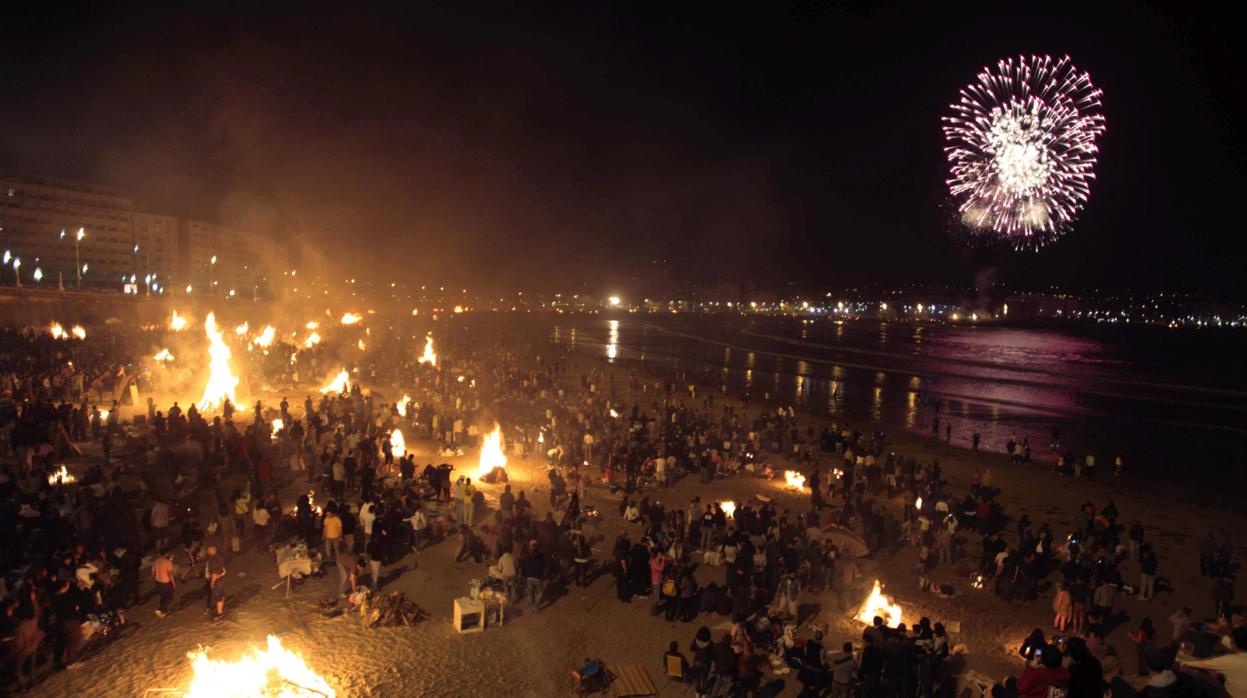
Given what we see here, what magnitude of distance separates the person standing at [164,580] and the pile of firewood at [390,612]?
2788 millimetres

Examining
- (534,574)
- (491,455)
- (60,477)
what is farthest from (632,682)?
(60,477)

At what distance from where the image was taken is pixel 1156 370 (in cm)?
8319

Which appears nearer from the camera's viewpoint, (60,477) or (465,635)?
(465,635)

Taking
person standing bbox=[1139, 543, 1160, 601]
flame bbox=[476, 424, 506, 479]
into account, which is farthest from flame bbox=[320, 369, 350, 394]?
person standing bbox=[1139, 543, 1160, 601]

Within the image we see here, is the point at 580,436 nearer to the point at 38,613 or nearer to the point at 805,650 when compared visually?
the point at 805,650

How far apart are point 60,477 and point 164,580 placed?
7146 mm

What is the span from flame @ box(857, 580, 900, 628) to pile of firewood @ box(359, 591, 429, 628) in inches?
282

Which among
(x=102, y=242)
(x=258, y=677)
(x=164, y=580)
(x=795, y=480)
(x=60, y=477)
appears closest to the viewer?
(x=258, y=677)

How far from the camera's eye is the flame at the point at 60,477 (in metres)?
15.0

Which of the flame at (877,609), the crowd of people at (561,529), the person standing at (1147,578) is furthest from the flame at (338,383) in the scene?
the person standing at (1147,578)

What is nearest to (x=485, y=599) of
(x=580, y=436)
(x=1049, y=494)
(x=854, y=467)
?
(x=580, y=436)

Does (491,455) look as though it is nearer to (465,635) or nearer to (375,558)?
(375,558)

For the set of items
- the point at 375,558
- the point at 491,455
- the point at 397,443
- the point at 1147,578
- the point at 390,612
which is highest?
the point at 397,443

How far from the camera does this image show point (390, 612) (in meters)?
10.9
